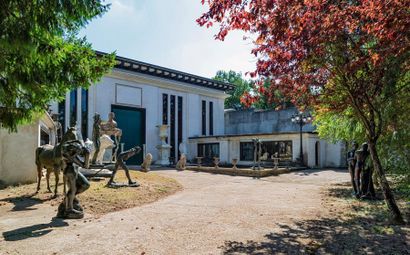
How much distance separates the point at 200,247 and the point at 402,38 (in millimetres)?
4376

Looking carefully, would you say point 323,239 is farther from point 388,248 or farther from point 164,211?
point 164,211

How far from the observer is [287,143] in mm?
27922

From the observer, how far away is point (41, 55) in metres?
3.95

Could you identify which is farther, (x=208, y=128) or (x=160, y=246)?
(x=208, y=128)

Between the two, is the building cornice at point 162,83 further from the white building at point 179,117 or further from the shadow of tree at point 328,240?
the shadow of tree at point 328,240

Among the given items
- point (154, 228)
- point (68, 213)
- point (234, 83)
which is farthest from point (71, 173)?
point (234, 83)

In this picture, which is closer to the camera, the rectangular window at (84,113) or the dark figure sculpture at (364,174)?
the dark figure sculpture at (364,174)

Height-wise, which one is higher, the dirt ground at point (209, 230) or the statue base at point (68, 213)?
the statue base at point (68, 213)

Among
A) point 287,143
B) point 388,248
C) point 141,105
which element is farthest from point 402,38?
point 141,105

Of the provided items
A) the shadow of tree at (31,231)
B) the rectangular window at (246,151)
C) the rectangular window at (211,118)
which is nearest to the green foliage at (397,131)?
the shadow of tree at (31,231)

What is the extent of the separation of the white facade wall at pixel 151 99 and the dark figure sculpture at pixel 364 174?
2194 centimetres

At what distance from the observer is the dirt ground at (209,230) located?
16.3 ft

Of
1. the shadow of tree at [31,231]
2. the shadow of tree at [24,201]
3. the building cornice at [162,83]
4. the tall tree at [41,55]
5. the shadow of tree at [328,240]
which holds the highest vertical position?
the building cornice at [162,83]

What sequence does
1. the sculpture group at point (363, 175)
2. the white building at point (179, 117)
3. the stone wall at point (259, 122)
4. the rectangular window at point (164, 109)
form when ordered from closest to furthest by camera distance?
the sculpture group at point (363, 175)
the white building at point (179, 117)
the rectangular window at point (164, 109)
the stone wall at point (259, 122)
